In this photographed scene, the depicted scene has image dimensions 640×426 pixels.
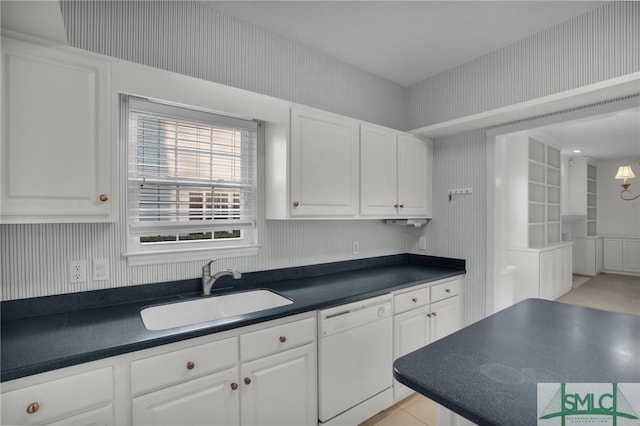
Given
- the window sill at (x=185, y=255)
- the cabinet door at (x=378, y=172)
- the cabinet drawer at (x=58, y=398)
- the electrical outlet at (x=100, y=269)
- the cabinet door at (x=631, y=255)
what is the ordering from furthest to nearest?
1. the cabinet door at (x=631, y=255)
2. the cabinet door at (x=378, y=172)
3. the window sill at (x=185, y=255)
4. the electrical outlet at (x=100, y=269)
5. the cabinet drawer at (x=58, y=398)

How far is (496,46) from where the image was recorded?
254 cm

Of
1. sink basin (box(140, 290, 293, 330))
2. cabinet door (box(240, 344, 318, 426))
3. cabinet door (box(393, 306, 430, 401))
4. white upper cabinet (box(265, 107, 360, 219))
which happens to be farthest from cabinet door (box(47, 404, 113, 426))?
cabinet door (box(393, 306, 430, 401))

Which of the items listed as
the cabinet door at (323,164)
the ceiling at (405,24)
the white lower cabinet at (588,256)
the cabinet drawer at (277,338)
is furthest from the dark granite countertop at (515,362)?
the white lower cabinet at (588,256)

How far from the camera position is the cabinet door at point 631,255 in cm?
658

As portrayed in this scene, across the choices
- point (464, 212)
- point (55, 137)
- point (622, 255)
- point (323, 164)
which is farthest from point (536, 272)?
point (55, 137)

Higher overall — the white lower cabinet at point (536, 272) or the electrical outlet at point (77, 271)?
the electrical outlet at point (77, 271)

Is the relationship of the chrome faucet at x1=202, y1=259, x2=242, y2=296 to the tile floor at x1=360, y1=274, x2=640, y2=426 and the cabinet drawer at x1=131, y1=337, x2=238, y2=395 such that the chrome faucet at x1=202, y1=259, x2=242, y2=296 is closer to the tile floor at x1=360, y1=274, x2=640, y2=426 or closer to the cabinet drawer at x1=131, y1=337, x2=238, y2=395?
the cabinet drawer at x1=131, y1=337, x2=238, y2=395

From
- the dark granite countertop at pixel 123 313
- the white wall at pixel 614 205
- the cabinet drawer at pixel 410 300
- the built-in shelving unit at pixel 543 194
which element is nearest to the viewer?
the dark granite countertop at pixel 123 313

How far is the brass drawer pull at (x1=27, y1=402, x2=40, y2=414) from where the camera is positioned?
42.7 inches

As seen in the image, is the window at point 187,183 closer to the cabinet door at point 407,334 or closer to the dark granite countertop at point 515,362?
the cabinet door at point 407,334

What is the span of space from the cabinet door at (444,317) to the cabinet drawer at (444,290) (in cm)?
4

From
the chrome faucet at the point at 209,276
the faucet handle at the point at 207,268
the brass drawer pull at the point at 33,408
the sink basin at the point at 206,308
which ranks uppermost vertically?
the faucet handle at the point at 207,268

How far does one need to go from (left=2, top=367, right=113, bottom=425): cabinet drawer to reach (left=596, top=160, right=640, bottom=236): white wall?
9.24 metres

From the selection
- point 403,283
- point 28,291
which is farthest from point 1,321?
point 403,283
